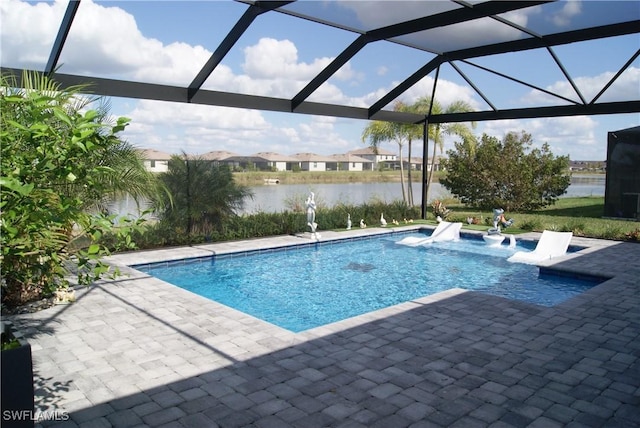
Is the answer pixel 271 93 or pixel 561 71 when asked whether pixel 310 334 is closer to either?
pixel 271 93

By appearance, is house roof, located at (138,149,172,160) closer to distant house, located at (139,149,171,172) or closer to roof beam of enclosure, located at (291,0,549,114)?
distant house, located at (139,149,171,172)

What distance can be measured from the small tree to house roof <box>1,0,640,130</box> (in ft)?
25.4

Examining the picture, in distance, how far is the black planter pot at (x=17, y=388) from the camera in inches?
107

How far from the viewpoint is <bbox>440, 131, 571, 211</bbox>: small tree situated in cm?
2047

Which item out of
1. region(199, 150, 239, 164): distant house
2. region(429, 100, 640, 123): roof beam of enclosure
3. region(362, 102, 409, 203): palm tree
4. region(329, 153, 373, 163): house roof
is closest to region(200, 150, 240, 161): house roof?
region(199, 150, 239, 164): distant house

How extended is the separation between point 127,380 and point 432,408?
262 cm

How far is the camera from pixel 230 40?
827 cm

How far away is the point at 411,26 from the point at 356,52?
1461 millimetres

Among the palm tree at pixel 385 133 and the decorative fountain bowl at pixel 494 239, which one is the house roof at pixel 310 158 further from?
the decorative fountain bowl at pixel 494 239

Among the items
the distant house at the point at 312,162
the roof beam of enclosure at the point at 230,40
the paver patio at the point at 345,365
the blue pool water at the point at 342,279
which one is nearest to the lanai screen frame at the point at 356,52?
the roof beam of enclosure at the point at 230,40

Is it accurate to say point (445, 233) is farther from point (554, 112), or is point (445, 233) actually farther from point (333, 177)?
point (333, 177)

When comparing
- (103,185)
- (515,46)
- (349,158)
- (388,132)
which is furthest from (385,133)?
(349,158)

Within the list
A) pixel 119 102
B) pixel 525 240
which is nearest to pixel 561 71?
pixel 525 240

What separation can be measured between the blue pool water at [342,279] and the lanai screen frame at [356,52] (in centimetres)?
357
